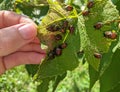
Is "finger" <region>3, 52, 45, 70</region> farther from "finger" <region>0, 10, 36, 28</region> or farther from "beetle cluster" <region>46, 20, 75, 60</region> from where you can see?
"beetle cluster" <region>46, 20, 75, 60</region>

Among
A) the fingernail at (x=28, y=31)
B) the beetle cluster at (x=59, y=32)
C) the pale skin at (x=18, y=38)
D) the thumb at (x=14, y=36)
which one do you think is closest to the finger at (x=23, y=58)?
the pale skin at (x=18, y=38)

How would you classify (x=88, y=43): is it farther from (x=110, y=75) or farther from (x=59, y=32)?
(x=110, y=75)

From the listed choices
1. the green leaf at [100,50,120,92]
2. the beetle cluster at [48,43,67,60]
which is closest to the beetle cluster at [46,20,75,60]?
the beetle cluster at [48,43,67,60]

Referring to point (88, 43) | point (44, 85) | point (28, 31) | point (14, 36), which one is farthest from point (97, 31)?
point (44, 85)

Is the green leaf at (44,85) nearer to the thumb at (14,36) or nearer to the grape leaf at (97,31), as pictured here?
the thumb at (14,36)

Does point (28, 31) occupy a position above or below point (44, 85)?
above

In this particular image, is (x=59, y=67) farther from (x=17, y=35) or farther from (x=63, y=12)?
(x=17, y=35)

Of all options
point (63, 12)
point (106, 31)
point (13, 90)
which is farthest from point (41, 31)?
point (13, 90)
